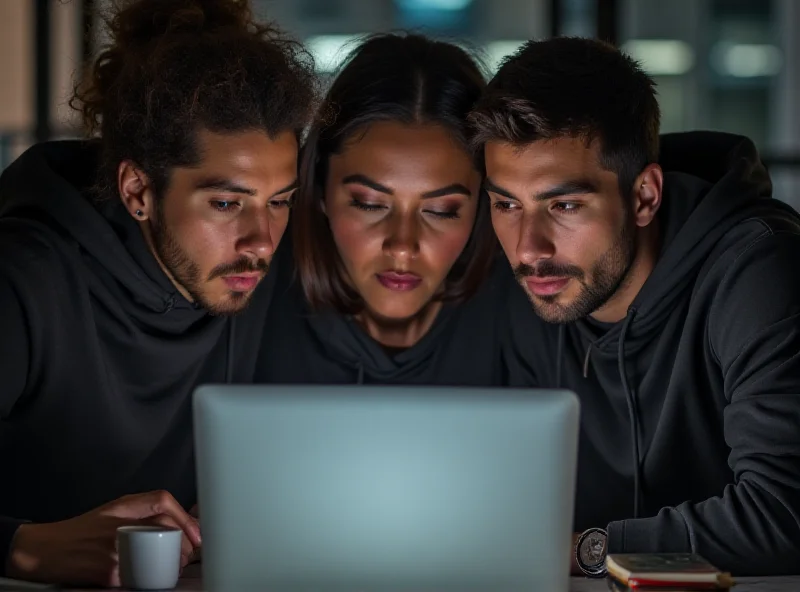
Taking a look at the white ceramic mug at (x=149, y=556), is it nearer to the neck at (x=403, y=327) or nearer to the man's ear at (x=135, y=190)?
the man's ear at (x=135, y=190)

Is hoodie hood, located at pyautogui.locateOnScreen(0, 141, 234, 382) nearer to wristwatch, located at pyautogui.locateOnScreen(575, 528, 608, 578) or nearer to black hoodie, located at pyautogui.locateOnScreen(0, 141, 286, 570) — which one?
black hoodie, located at pyautogui.locateOnScreen(0, 141, 286, 570)

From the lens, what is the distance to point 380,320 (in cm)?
270

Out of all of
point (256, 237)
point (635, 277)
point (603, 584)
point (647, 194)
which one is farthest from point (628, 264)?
point (603, 584)

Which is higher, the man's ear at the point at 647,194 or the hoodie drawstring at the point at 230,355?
the man's ear at the point at 647,194

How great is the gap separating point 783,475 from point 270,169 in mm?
1114

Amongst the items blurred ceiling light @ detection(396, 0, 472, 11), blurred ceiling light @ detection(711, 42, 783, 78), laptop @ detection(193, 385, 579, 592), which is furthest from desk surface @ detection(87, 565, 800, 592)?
blurred ceiling light @ detection(396, 0, 472, 11)

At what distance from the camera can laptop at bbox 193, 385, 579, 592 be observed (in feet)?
4.58

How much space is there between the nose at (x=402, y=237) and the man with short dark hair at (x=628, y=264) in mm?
180

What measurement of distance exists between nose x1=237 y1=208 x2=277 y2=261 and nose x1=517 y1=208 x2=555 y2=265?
497 mm

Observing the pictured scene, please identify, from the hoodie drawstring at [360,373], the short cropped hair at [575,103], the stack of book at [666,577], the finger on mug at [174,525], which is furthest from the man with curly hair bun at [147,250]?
the stack of book at [666,577]

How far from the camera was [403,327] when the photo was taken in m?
2.72

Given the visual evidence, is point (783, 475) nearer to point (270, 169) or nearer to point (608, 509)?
point (608, 509)

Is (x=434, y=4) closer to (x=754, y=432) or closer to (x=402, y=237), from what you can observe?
(x=402, y=237)

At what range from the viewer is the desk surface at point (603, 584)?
1691 millimetres
